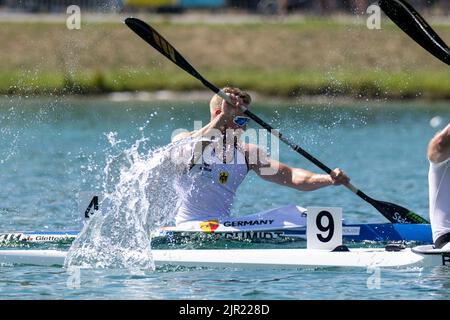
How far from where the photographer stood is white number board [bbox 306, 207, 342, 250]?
1266cm

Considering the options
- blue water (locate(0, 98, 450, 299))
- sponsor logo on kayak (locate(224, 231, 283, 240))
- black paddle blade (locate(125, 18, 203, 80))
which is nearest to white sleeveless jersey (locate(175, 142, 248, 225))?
sponsor logo on kayak (locate(224, 231, 283, 240))

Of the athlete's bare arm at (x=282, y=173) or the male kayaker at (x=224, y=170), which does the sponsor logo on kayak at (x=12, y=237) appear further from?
A: the athlete's bare arm at (x=282, y=173)

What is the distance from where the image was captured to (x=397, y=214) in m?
15.0

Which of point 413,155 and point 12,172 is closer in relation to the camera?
point 12,172

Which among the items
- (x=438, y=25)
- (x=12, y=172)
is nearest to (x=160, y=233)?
(x=12, y=172)

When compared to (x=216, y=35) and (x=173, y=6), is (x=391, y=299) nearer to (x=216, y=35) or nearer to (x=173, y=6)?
(x=216, y=35)

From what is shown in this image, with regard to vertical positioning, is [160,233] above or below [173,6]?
below

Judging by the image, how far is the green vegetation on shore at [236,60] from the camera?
123 feet

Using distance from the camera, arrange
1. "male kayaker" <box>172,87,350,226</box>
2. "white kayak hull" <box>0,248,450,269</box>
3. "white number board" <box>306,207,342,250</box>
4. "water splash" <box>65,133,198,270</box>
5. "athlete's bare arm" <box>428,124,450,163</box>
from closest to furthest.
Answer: "athlete's bare arm" <box>428,124,450,163</box>, "white kayak hull" <box>0,248,450,269</box>, "white number board" <box>306,207,342,250</box>, "water splash" <box>65,133,198,270</box>, "male kayaker" <box>172,87,350,226</box>

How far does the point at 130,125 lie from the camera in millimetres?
30969

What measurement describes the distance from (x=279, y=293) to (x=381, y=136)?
61.6 feet

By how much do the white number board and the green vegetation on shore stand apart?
23606mm

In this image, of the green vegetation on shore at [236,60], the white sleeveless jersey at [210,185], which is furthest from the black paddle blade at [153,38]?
the green vegetation on shore at [236,60]

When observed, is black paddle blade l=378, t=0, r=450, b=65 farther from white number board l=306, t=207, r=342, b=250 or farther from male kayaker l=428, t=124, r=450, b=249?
white number board l=306, t=207, r=342, b=250
